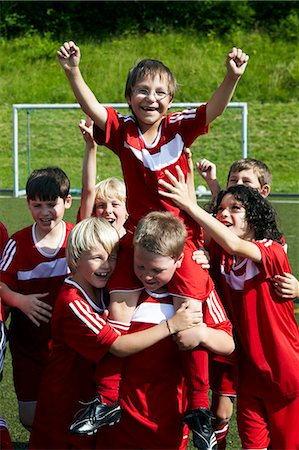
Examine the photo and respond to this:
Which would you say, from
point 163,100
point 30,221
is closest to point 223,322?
point 163,100

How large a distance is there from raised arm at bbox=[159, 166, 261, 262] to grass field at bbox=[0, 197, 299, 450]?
1.35 m

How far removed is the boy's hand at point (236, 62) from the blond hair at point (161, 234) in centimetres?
68

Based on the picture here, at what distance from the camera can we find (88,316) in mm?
3461

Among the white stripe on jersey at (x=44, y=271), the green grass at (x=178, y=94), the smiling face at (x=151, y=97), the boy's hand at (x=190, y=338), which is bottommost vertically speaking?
the boy's hand at (x=190, y=338)

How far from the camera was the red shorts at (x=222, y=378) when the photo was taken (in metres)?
3.93

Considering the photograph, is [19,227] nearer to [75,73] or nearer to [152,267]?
[75,73]

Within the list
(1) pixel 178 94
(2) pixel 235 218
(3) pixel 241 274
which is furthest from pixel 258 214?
(1) pixel 178 94

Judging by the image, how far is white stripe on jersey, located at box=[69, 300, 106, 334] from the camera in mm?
3441

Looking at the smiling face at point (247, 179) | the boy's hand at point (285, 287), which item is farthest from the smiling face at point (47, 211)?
the boy's hand at point (285, 287)

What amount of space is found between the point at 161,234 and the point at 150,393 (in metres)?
0.69

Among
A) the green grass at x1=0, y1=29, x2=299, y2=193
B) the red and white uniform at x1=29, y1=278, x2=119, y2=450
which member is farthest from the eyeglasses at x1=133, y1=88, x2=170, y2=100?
the green grass at x1=0, y1=29, x2=299, y2=193

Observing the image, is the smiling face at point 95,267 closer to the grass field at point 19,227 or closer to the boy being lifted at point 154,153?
the boy being lifted at point 154,153

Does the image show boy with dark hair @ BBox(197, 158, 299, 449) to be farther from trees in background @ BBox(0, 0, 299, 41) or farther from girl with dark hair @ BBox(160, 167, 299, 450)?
trees in background @ BBox(0, 0, 299, 41)

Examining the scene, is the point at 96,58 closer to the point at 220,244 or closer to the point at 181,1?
the point at 181,1
